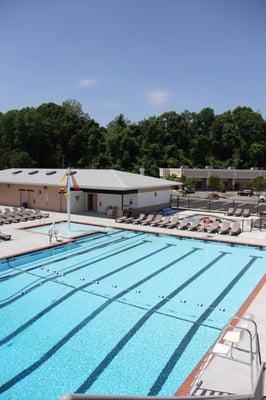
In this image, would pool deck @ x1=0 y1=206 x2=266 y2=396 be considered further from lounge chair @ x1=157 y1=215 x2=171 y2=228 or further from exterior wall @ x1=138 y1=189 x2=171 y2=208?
exterior wall @ x1=138 y1=189 x2=171 y2=208

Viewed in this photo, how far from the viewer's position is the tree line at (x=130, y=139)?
5750cm

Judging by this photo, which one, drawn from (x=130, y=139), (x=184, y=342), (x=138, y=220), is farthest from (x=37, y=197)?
(x=130, y=139)

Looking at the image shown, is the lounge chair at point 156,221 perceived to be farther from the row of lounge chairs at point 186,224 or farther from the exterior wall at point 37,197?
the exterior wall at point 37,197

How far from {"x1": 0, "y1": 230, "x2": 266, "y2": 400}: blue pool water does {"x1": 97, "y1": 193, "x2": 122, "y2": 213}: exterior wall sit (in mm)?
8121

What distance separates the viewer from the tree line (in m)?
57.5

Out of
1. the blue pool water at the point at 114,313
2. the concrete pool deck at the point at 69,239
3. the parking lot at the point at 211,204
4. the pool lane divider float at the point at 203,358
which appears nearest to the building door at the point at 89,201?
the concrete pool deck at the point at 69,239

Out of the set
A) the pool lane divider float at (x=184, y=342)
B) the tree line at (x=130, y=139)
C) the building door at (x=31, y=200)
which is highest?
the tree line at (x=130, y=139)

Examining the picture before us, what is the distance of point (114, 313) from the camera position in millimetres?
9570

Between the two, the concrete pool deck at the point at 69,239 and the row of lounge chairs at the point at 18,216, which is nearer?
the concrete pool deck at the point at 69,239

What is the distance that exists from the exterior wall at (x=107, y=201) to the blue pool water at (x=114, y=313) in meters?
8.12

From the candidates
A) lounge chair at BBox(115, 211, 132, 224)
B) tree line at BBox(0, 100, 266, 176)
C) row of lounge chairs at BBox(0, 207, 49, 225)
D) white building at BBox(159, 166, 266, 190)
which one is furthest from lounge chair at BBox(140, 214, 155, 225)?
tree line at BBox(0, 100, 266, 176)

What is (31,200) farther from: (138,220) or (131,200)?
(138,220)

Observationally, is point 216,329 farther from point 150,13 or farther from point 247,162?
point 247,162

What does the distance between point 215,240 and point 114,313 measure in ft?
30.7
